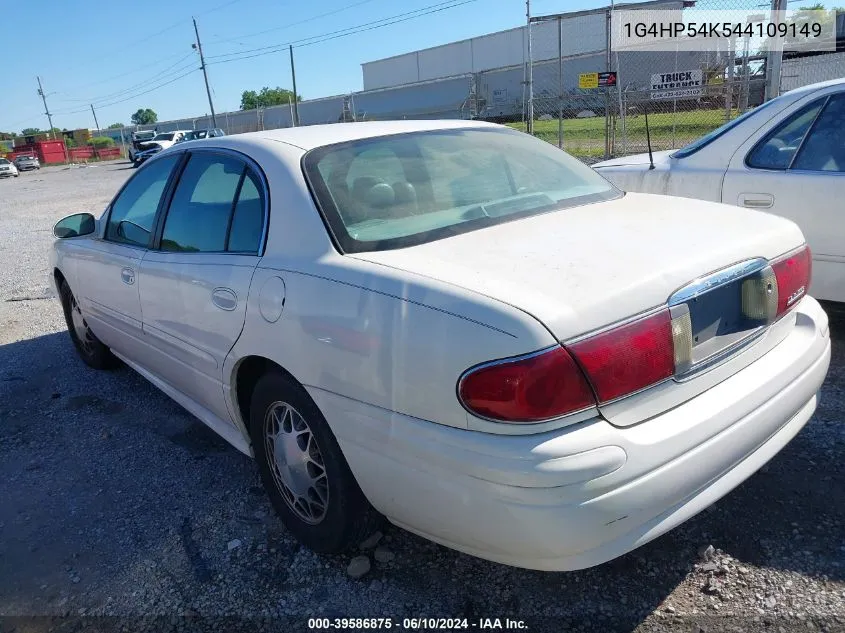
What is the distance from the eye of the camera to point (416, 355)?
1907 millimetres

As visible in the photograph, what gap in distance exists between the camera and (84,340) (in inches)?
190

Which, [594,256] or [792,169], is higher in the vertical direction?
[594,256]

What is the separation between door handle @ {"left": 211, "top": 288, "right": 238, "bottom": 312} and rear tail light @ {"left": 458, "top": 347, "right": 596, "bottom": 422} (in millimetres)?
1191

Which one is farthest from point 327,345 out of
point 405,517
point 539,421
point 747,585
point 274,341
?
point 747,585

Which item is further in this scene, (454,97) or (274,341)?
(454,97)

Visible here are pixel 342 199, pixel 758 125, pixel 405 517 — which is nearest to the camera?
pixel 405 517

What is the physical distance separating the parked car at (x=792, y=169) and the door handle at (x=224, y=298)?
317 cm

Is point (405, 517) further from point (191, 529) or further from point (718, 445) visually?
point (191, 529)

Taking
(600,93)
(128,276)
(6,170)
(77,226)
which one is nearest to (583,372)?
(128,276)

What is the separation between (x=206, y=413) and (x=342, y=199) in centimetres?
134

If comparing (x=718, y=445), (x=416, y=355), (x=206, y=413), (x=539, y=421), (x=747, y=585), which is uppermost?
(x=416, y=355)

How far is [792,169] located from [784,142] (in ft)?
0.68

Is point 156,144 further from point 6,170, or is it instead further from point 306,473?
point 306,473

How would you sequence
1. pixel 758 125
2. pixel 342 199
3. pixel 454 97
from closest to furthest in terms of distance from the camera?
pixel 342 199
pixel 758 125
pixel 454 97
